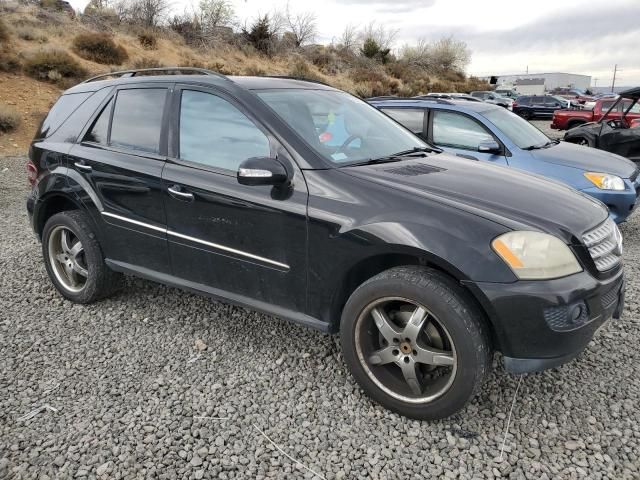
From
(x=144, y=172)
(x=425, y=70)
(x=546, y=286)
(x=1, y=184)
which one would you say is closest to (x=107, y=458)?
(x=144, y=172)

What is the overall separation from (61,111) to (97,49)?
18.1m

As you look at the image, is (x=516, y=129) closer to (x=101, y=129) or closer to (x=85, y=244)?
(x=101, y=129)

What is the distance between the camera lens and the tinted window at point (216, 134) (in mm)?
2992

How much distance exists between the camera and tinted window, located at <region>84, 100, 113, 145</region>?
12.2 ft

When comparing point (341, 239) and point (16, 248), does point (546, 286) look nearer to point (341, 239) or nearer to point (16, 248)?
point (341, 239)

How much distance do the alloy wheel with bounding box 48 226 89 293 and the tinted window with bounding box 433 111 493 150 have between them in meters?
4.06

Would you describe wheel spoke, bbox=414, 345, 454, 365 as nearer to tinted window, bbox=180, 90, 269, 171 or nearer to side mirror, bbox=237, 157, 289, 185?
side mirror, bbox=237, 157, 289, 185

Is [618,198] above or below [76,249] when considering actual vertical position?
above

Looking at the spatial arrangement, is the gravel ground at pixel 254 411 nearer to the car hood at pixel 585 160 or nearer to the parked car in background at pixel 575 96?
the car hood at pixel 585 160

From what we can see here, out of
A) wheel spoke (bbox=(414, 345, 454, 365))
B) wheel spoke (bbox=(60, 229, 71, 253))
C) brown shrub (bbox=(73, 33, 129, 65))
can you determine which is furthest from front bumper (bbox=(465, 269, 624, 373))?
brown shrub (bbox=(73, 33, 129, 65))

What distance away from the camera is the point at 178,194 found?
314 cm

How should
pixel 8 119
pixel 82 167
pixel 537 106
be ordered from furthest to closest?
1. pixel 537 106
2. pixel 8 119
3. pixel 82 167

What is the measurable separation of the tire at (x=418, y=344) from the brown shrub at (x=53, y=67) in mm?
17126

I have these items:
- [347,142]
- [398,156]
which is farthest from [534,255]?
[347,142]
